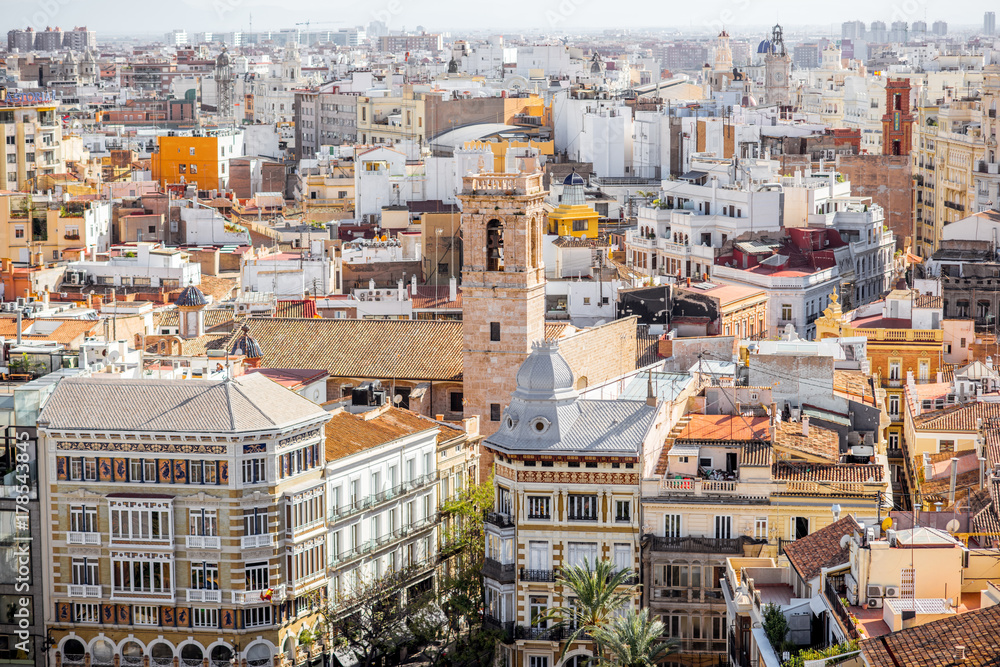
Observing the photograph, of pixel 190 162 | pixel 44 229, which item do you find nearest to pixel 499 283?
pixel 44 229

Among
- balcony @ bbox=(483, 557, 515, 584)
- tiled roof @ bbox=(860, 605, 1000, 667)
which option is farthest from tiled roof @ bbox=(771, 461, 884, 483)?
tiled roof @ bbox=(860, 605, 1000, 667)

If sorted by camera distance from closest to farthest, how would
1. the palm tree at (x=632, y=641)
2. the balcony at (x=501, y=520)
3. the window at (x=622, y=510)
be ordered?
1. the palm tree at (x=632, y=641)
2. the window at (x=622, y=510)
3. the balcony at (x=501, y=520)

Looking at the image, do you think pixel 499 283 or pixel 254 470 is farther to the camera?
pixel 499 283

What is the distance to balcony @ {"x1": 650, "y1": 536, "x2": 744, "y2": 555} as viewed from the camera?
1638 inches

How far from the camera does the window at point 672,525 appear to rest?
41812 millimetres

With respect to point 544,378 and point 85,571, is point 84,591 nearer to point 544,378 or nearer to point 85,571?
point 85,571

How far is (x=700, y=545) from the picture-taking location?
4166 centimetres

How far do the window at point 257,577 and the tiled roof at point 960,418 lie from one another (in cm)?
1907

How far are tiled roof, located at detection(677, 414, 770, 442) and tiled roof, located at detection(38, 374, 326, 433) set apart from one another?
8533mm

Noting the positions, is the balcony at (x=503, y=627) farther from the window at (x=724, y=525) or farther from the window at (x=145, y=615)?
the window at (x=145, y=615)

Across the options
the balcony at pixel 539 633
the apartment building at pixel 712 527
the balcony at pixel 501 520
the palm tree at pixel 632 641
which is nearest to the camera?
the palm tree at pixel 632 641

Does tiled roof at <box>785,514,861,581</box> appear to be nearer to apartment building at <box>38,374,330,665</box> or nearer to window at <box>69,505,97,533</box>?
apartment building at <box>38,374,330,665</box>

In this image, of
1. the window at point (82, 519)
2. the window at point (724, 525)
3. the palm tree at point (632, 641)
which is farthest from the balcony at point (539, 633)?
the window at point (82, 519)

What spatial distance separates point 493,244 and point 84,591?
53.7 ft
